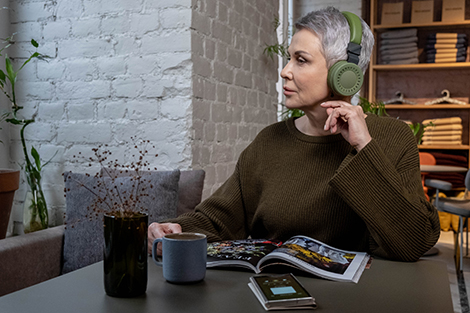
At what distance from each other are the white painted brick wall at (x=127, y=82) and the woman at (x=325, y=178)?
0.71 m

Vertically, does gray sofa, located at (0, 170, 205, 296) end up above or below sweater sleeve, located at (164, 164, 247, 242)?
below

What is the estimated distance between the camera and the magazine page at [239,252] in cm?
96

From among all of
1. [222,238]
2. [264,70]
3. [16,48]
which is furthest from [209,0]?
[222,238]

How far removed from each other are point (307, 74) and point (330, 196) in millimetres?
335

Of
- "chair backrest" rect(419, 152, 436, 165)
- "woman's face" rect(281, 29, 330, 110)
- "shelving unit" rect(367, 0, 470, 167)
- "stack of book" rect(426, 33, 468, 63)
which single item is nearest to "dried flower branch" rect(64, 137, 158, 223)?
"woman's face" rect(281, 29, 330, 110)

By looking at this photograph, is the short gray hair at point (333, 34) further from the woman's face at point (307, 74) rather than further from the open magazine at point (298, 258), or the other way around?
the open magazine at point (298, 258)

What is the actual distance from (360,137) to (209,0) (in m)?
1.35

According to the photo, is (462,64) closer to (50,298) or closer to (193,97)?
(193,97)

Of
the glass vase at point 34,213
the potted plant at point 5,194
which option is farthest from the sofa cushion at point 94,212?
the glass vase at point 34,213

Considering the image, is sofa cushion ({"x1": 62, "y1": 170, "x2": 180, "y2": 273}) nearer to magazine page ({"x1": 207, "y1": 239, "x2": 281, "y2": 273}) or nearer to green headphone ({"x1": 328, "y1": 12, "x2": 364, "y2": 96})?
magazine page ({"x1": 207, "y1": 239, "x2": 281, "y2": 273})

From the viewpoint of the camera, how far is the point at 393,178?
108cm

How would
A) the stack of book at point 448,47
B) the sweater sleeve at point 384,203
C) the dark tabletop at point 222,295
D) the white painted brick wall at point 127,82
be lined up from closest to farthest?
1. the dark tabletop at point 222,295
2. the sweater sleeve at point 384,203
3. the white painted brick wall at point 127,82
4. the stack of book at point 448,47

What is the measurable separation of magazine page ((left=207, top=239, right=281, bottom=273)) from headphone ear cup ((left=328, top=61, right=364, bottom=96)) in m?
0.43

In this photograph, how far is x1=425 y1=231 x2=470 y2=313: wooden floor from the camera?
269cm
